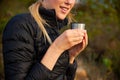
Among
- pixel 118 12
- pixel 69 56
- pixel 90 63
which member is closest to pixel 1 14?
pixel 90 63

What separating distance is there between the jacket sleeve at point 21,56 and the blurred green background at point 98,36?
12.5 ft

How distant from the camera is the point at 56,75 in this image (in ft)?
9.28

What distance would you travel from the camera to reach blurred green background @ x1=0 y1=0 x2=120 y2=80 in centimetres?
734

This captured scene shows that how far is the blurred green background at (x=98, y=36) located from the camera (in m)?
7.34

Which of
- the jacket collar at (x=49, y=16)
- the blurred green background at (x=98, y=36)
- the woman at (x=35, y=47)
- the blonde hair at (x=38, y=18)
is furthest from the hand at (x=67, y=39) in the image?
the blurred green background at (x=98, y=36)

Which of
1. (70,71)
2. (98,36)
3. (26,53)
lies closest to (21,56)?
(26,53)

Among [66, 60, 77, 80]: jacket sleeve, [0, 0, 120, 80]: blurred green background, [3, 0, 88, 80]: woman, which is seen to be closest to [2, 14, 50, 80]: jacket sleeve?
[3, 0, 88, 80]: woman

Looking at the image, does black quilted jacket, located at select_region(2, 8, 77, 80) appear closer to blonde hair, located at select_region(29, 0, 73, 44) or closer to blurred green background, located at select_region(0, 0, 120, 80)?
blonde hair, located at select_region(29, 0, 73, 44)

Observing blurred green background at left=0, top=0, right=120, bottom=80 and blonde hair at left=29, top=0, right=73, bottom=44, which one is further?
blurred green background at left=0, top=0, right=120, bottom=80

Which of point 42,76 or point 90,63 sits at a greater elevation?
point 42,76

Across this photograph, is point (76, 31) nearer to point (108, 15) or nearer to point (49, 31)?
point (49, 31)

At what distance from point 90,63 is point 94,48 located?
1344mm

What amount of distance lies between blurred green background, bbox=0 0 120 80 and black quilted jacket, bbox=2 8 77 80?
12.4ft

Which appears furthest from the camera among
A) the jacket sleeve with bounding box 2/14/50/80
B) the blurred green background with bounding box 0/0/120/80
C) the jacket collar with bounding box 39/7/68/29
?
the blurred green background with bounding box 0/0/120/80
